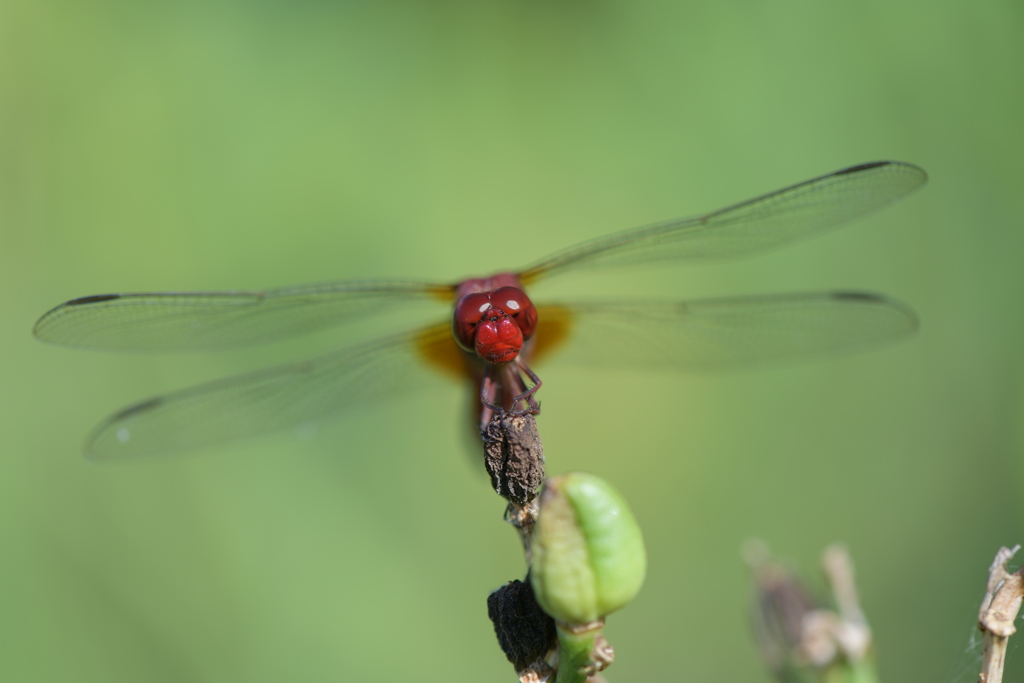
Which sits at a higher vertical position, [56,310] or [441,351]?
[56,310]

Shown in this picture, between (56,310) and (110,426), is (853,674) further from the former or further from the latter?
(110,426)

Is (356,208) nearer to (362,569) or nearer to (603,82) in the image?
(603,82)

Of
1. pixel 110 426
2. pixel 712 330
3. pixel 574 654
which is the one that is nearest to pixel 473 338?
pixel 574 654

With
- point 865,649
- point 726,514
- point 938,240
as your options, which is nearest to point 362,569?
point 726,514

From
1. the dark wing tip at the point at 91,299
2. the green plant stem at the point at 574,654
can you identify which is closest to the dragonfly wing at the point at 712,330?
the dark wing tip at the point at 91,299

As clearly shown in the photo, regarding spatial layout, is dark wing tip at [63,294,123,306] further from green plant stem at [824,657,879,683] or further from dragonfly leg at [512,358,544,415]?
green plant stem at [824,657,879,683]

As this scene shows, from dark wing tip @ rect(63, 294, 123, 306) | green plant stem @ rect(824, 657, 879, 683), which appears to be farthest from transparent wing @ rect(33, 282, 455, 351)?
green plant stem @ rect(824, 657, 879, 683)
